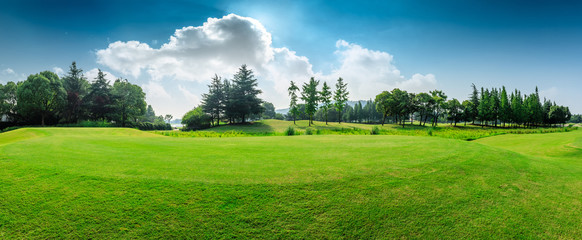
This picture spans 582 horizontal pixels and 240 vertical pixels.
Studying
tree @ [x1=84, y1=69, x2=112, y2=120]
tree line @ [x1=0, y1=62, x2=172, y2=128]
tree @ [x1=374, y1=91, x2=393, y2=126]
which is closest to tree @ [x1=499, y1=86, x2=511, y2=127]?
tree @ [x1=374, y1=91, x2=393, y2=126]

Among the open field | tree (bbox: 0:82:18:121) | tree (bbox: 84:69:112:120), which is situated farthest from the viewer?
tree (bbox: 84:69:112:120)

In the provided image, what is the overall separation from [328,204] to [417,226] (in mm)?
1409

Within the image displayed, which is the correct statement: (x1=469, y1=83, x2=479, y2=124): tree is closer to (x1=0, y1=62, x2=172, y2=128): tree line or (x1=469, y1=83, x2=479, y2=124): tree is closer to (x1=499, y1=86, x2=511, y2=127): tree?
(x1=499, y1=86, x2=511, y2=127): tree

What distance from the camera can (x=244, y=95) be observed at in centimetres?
4244

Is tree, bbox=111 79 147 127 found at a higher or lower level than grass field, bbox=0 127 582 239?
higher

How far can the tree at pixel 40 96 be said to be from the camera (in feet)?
102

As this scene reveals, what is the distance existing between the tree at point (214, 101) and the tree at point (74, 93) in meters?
21.0

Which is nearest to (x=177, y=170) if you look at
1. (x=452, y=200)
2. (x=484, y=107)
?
(x=452, y=200)

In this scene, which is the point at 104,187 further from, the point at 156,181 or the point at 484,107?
the point at 484,107

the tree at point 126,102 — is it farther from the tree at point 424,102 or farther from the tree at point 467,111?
the tree at point 467,111

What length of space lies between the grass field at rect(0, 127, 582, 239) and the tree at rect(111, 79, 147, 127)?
Answer: 140 feet

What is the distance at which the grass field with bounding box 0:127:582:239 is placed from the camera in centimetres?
306

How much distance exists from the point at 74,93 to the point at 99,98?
10.9 feet

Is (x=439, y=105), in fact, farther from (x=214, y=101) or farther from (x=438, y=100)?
(x=214, y=101)
